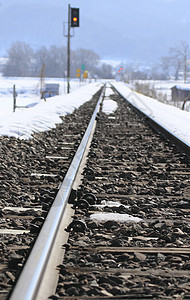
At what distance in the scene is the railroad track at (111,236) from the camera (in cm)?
219

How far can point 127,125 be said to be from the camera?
1134 centimetres

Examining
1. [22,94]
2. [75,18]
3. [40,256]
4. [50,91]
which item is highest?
[75,18]

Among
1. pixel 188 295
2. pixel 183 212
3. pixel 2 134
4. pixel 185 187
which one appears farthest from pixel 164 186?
pixel 2 134

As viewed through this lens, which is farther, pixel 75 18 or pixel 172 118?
pixel 75 18

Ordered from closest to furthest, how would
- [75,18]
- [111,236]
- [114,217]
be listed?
[111,236] → [114,217] → [75,18]

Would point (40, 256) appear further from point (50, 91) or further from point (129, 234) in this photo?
point (50, 91)

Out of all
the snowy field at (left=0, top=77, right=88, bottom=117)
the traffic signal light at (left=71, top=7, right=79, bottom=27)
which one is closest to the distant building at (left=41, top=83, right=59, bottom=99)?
the snowy field at (left=0, top=77, right=88, bottom=117)

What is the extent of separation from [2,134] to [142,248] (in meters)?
5.86

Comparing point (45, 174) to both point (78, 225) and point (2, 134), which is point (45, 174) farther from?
point (2, 134)

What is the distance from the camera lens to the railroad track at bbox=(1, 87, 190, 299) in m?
2.19

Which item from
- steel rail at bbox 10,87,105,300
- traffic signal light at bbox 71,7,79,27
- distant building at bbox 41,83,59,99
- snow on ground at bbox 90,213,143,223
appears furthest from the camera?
distant building at bbox 41,83,59,99

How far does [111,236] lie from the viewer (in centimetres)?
304

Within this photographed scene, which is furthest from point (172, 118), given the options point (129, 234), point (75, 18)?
point (75, 18)

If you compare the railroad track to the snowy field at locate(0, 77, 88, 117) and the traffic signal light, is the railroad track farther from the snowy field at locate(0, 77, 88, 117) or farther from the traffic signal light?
the traffic signal light
